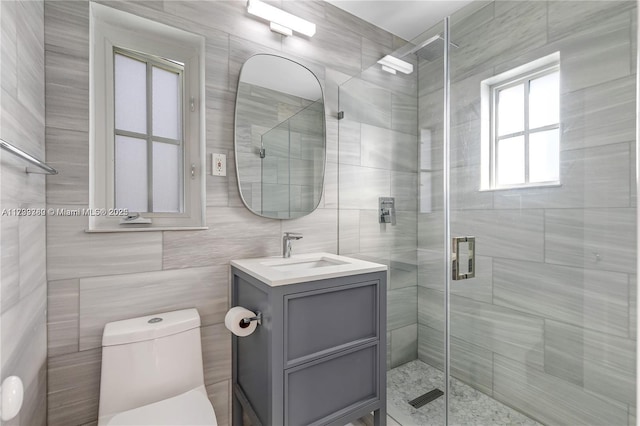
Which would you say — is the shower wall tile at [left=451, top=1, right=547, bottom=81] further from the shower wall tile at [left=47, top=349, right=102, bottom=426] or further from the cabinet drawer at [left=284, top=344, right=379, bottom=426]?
the shower wall tile at [left=47, top=349, right=102, bottom=426]

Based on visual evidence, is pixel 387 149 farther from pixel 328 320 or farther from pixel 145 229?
pixel 145 229

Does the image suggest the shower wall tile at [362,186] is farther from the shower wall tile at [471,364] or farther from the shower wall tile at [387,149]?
the shower wall tile at [471,364]

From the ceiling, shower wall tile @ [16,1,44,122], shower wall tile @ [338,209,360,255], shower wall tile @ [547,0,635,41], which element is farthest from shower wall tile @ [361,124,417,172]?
shower wall tile @ [16,1,44,122]

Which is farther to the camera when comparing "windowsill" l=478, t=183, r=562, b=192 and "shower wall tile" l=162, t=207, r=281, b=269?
"shower wall tile" l=162, t=207, r=281, b=269

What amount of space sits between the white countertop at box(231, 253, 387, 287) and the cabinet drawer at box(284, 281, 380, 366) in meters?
0.07

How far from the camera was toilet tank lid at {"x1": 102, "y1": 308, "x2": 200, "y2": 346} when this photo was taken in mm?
1203

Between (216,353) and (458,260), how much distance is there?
4.26ft

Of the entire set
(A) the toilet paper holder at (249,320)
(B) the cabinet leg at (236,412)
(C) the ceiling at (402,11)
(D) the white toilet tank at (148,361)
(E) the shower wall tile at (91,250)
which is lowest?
(B) the cabinet leg at (236,412)

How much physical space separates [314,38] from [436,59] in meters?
0.81

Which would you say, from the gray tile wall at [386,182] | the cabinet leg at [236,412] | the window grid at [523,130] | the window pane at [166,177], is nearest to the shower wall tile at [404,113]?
the gray tile wall at [386,182]

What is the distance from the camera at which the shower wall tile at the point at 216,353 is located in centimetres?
153

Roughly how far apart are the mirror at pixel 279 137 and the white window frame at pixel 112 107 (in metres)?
0.21

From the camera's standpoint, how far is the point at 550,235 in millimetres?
1258

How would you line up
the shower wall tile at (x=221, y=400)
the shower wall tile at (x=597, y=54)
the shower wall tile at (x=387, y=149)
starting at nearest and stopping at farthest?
the shower wall tile at (x=597, y=54)
the shower wall tile at (x=221, y=400)
the shower wall tile at (x=387, y=149)
